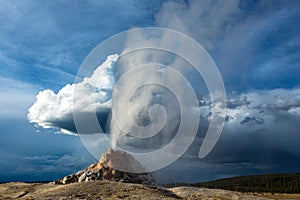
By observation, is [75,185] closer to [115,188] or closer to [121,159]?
[115,188]

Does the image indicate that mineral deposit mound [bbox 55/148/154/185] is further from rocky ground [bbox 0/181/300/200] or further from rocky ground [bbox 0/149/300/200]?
rocky ground [bbox 0/181/300/200]

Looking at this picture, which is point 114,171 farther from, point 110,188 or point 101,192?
point 101,192

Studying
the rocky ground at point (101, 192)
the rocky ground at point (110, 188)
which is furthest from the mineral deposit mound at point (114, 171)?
the rocky ground at point (101, 192)

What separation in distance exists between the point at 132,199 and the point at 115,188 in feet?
32.3

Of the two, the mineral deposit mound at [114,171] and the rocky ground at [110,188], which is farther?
the mineral deposit mound at [114,171]

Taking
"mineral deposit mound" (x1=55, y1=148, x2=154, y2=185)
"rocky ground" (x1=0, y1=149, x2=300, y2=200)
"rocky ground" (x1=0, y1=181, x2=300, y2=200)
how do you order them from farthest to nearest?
"mineral deposit mound" (x1=55, y1=148, x2=154, y2=185)
"rocky ground" (x1=0, y1=149, x2=300, y2=200)
"rocky ground" (x1=0, y1=181, x2=300, y2=200)

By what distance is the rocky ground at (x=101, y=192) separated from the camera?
6875cm

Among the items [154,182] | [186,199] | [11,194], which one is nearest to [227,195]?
[186,199]

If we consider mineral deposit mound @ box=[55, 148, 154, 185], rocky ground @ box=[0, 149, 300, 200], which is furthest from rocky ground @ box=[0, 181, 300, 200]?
mineral deposit mound @ box=[55, 148, 154, 185]

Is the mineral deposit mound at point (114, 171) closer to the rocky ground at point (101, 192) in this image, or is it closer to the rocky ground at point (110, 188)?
the rocky ground at point (110, 188)

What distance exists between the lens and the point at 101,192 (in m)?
71.5

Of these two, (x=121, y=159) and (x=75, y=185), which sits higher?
(x=121, y=159)

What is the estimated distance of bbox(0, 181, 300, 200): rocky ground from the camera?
226 ft

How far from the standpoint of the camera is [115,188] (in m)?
74.6
